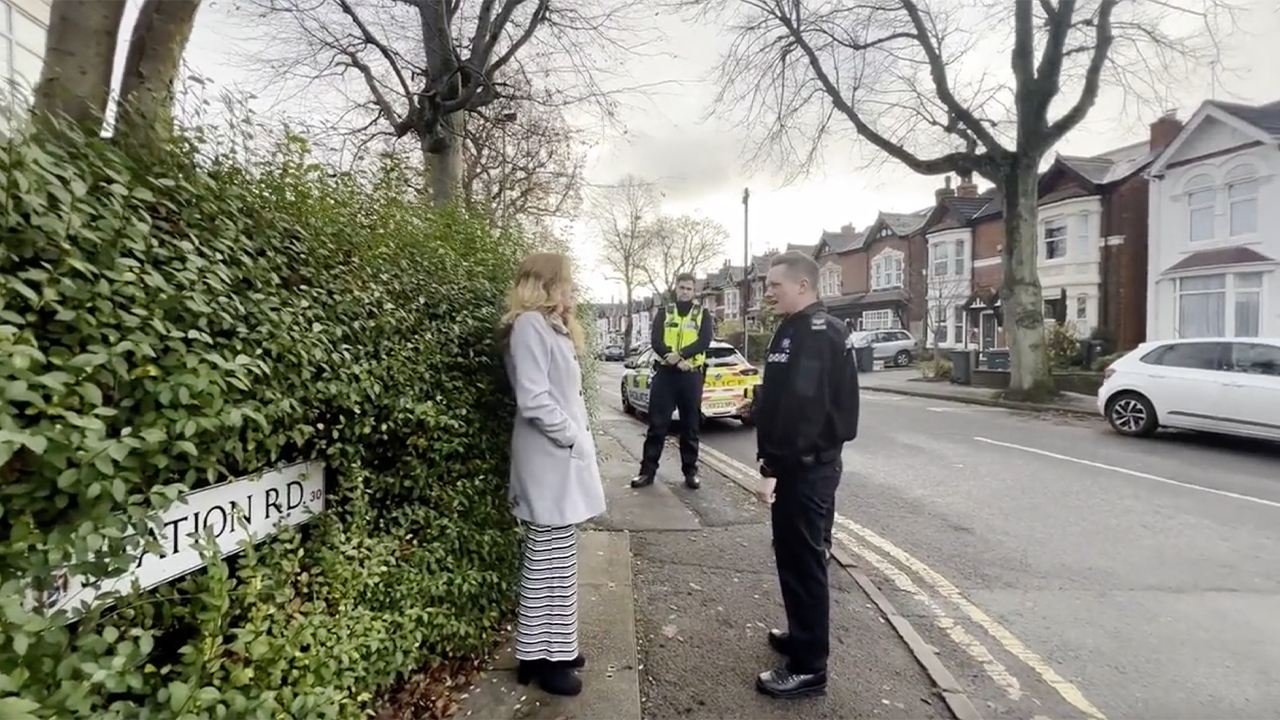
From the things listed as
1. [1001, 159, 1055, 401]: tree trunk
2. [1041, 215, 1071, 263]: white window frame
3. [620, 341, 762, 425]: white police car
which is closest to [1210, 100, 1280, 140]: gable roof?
[1041, 215, 1071, 263]: white window frame

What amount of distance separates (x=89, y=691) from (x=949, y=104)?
60.3ft

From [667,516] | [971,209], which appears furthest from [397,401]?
[971,209]

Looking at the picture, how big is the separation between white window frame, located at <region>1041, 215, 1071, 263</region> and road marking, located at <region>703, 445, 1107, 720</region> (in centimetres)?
2646

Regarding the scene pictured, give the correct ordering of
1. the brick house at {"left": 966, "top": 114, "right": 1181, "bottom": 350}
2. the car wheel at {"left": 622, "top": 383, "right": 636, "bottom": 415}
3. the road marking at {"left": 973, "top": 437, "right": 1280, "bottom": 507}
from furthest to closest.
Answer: the brick house at {"left": 966, "top": 114, "right": 1181, "bottom": 350} < the car wheel at {"left": 622, "top": 383, "right": 636, "bottom": 415} < the road marking at {"left": 973, "top": 437, "right": 1280, "bottom": 507}

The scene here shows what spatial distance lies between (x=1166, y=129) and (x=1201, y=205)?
4209 millimetres

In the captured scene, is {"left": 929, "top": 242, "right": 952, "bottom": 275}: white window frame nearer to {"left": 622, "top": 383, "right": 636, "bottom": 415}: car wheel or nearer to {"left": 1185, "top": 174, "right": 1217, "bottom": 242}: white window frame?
{"left": 1185, "top": 174, "right": 1217, "bottom": 242}: white window frame

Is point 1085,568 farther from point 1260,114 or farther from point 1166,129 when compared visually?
point 1166,129

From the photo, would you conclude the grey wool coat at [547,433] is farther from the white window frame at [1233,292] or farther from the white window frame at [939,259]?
the white window frame at [939,259]

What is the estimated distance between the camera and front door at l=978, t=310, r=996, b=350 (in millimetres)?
31078

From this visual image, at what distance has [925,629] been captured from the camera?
3889 millimetres

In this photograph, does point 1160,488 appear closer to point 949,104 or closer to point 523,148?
point 949,104

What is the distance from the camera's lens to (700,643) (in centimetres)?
357

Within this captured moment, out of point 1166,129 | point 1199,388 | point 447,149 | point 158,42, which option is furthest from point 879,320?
point 158,42

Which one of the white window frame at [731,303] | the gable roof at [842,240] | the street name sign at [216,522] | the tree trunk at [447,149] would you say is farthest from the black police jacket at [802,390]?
the white window frame at [731,303]
